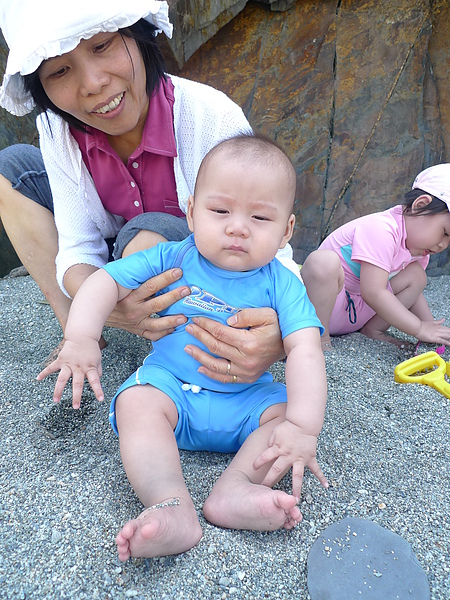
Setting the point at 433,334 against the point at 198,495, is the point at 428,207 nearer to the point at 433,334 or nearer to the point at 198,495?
the point at 433,334

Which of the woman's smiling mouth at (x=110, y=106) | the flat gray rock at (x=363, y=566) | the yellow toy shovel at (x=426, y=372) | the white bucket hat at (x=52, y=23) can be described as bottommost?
the yellow toy shovel at (x=426, y=372)

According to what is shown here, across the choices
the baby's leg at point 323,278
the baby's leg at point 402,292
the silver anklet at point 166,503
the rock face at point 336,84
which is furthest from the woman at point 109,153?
the rock face at point 336,84

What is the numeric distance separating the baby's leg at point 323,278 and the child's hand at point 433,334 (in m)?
0.52

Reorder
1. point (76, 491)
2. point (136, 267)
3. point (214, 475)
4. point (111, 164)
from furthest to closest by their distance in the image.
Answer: point (111, 164) → point (136, 267) → point (214, 475) → point (76, 491)

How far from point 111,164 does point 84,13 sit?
0.52 m

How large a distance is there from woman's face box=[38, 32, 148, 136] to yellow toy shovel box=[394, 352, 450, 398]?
1.32 meters

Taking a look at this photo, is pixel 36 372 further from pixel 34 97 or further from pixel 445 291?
pixel 445 291

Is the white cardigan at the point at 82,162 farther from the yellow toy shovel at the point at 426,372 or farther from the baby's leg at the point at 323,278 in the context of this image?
the yellow toy shovel at the point at 426,372

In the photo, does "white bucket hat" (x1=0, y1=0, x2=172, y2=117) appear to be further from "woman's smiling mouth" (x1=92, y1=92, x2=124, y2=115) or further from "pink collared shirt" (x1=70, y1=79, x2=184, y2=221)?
"pink collared shirt" (x1=70, y1=79, x2=184, y2=221)

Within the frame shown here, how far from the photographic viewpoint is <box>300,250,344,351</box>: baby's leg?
195 centimetres

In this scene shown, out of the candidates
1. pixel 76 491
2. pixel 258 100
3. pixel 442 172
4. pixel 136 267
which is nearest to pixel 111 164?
pixel 136 267

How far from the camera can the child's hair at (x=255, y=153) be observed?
1365mm

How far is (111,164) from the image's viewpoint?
170cm

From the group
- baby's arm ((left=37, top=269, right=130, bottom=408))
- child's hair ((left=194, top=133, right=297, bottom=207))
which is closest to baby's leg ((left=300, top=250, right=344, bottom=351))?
child's hair ((left=194, top=133, right=297, bottom=207))
